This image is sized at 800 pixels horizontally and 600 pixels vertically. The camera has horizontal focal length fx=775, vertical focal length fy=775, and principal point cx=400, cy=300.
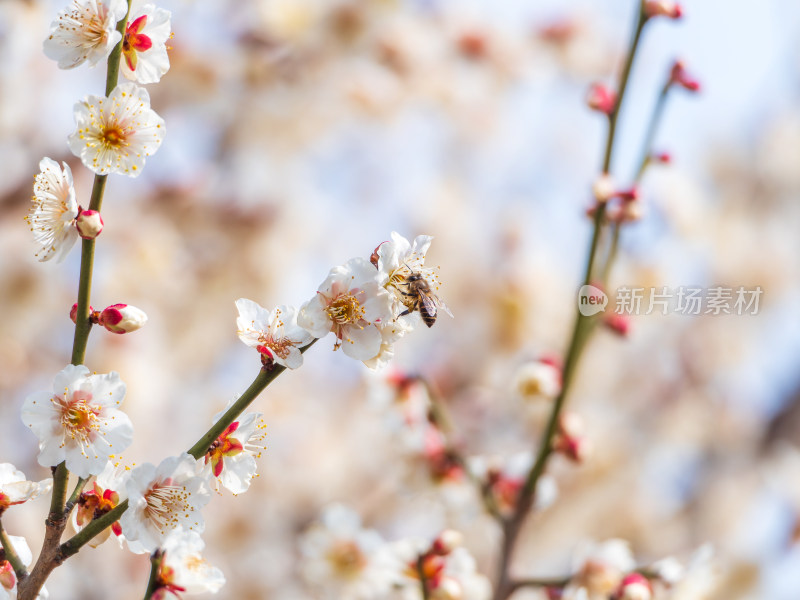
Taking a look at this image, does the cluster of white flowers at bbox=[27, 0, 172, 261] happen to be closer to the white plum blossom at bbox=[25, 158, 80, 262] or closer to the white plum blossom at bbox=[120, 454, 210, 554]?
the white plum blossom at bbox=[25, 158, 80, 262]

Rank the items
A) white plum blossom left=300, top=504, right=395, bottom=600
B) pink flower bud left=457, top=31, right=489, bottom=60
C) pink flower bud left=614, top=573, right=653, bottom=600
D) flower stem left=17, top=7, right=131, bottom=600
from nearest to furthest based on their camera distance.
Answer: flower stem left=17, top=7, right=131, bottom=600 < pink flower bud left=614, top=573, right=653, bottom=600 < white plum blossom left=300, top=504, right=395, bottom=600 < pink flower bud left=457, top=31, right=489, bottom=60

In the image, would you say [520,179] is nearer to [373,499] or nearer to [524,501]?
[373,499]

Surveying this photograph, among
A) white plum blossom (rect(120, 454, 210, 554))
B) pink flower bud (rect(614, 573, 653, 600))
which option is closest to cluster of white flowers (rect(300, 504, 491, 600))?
pink flower bud (rect(614, 573, 653, 600))

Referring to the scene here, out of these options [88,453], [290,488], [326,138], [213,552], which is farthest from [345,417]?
[88,453]

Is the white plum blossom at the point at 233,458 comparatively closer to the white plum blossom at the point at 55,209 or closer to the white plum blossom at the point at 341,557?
the white plum blossom at the point at 55,209

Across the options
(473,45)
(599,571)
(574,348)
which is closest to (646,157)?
(574,348)
